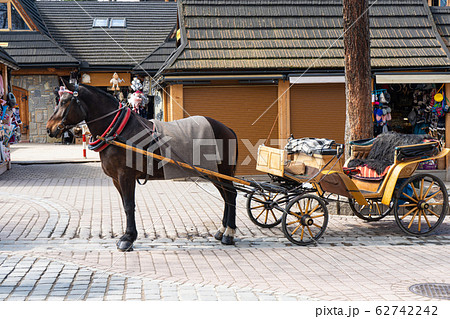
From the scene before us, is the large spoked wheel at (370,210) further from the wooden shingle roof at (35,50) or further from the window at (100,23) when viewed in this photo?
the window at (100,23)

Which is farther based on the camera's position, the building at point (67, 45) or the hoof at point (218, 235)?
the building at point (67, 45)

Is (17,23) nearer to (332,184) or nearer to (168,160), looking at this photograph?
(168,160)

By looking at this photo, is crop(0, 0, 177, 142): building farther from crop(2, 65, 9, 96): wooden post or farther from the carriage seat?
the carriage seat

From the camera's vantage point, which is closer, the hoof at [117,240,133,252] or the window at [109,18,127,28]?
the hoof at [117,240,133,252]

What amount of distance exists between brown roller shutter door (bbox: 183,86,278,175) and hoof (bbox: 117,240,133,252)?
6.84 meters

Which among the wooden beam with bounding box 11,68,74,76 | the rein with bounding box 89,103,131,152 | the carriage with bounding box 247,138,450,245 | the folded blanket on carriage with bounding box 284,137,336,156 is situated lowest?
the carriage with bounding box 247,138,450,245

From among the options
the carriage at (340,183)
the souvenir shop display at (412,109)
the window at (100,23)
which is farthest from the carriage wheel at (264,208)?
the window at (100,23)

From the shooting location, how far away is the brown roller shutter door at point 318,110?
1390 cm

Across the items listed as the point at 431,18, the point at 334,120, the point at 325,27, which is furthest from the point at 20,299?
the point at 431,18

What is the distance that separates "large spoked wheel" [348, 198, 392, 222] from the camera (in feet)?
28.4

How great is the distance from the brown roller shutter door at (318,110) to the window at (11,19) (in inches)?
670

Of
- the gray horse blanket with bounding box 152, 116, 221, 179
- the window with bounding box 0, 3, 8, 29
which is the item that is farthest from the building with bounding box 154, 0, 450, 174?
the window with bounding box 0, 3, 8, 29
